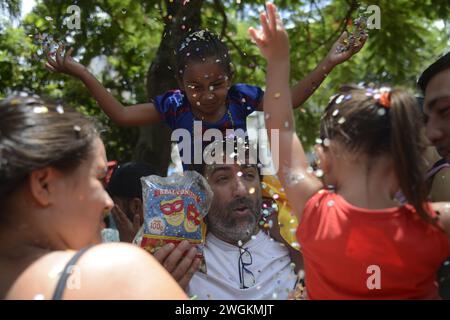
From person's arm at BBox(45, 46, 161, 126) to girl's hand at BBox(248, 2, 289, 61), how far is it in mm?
1464

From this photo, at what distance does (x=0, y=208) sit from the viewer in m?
1.74

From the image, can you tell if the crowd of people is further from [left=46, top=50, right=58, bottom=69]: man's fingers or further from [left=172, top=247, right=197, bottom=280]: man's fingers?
[left=46, top=50, right=58, bottom=69]: man's fingers

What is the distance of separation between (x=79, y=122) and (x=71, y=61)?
1449 millimetres

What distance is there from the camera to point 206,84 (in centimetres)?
320

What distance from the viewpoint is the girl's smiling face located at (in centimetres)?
319

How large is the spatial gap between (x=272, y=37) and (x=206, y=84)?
4.04ft

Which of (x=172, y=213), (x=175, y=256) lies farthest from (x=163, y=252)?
(x=172, y=213)

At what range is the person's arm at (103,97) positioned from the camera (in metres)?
3.15

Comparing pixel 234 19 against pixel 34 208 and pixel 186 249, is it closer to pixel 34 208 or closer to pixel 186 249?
pixel 186 249

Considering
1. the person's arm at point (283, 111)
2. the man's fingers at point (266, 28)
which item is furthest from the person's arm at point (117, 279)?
the man's fingers at point (266, 28)

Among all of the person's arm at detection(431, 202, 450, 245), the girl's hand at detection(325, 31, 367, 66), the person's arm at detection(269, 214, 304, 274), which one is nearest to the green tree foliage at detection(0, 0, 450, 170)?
the girl's hand at detection(325, 31, 367, 66)

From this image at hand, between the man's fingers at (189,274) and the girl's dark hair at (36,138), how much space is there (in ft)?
2.87
